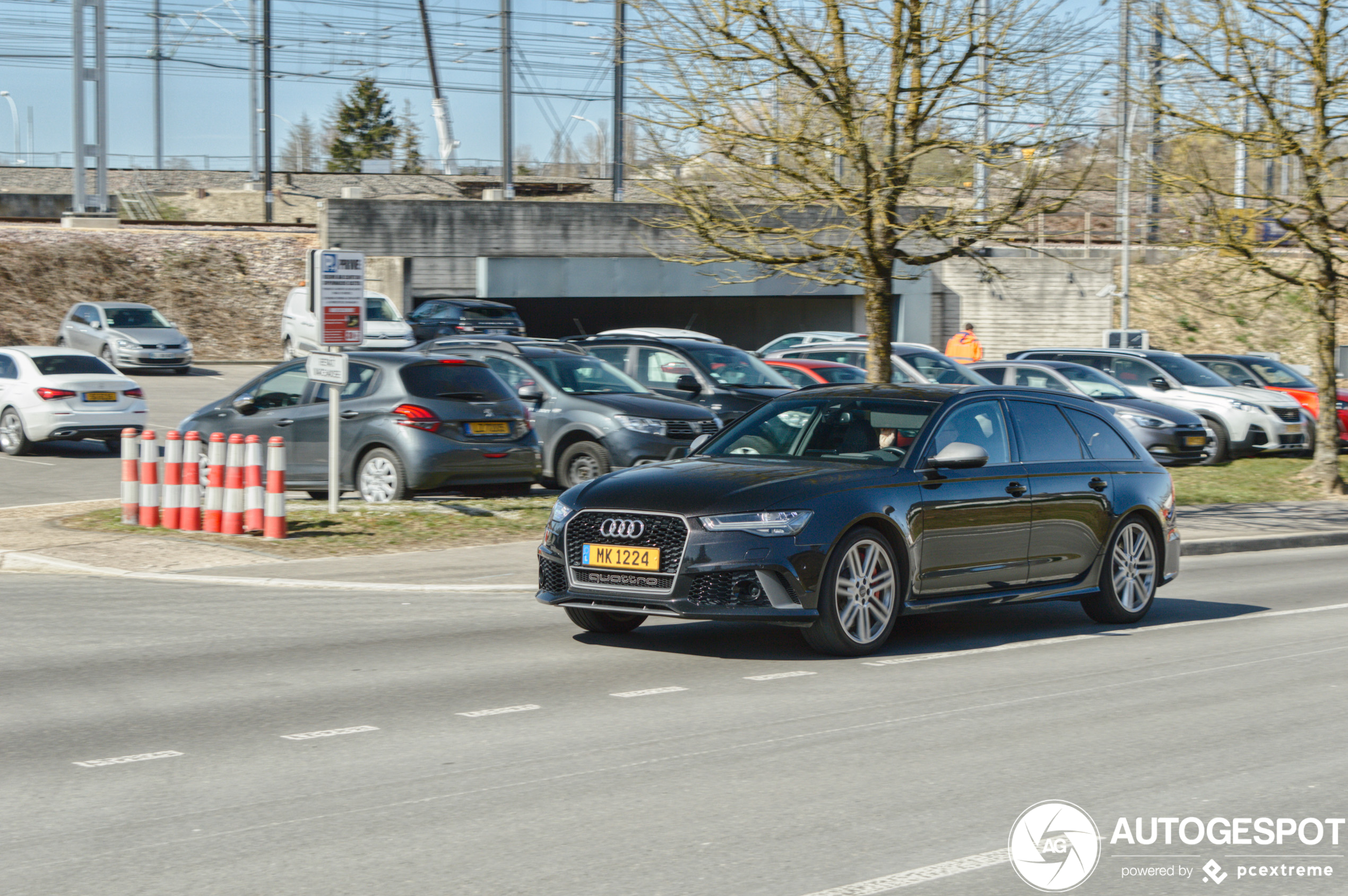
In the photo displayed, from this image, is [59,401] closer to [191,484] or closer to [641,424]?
[191,484]

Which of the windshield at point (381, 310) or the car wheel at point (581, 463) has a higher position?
the windshield at point (381, 310)


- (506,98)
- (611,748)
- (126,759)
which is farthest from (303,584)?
(506,98)

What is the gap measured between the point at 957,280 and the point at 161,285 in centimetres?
2493

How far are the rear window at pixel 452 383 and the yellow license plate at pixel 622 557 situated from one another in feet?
23.5

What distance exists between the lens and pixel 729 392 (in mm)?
19594

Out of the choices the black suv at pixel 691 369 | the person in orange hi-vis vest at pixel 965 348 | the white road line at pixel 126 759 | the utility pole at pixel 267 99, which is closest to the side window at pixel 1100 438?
the white road line at pixel 126 759

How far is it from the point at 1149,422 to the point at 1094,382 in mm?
1854

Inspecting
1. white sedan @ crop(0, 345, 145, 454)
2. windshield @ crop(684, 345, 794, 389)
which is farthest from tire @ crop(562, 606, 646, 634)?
white sedan @ crop(0, 345, 145, 454)

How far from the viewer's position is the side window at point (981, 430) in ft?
31.5

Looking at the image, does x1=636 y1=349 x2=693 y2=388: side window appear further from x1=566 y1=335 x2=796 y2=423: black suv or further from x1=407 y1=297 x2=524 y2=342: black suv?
x1=407 y1=297 x2=524 y2=342: black suv

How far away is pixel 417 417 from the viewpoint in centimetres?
1549

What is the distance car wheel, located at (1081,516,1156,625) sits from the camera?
10625mm

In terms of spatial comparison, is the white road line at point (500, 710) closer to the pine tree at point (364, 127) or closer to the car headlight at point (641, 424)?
the car headlight at point (641, 424)

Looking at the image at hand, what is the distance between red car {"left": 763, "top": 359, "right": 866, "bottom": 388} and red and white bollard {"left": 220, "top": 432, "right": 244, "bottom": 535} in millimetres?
10964
